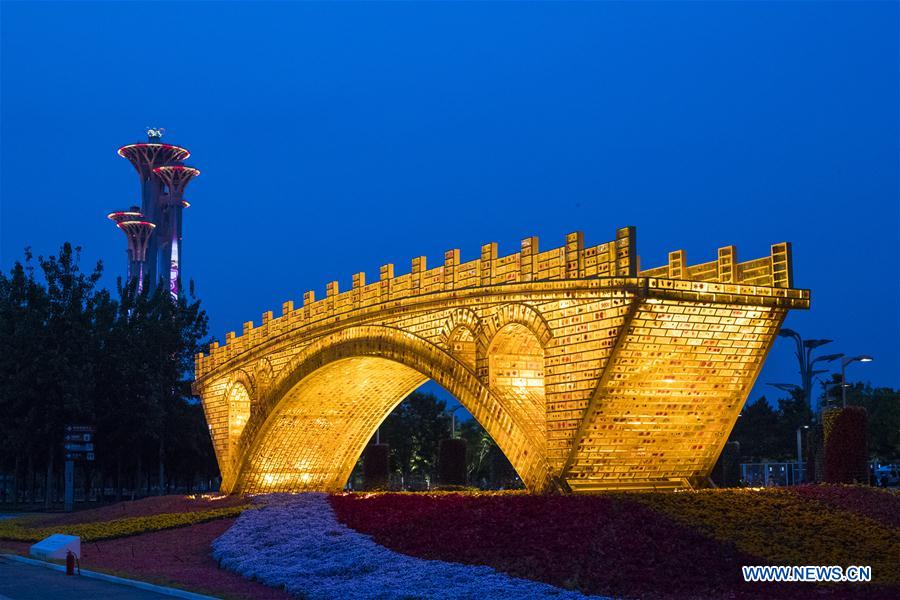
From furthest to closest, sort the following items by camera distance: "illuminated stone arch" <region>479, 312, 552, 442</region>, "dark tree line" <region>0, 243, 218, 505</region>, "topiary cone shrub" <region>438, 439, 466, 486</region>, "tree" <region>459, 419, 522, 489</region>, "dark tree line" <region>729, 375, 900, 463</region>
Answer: "tree" <region>459, 419, 522, 489</region> < "dark tree line" <region>729, 375, 900, 463</region> < "dark tree line" <region>0, 243, 218, 505</region> < "topiary cone shrub" <region>438, 439, 466, 486</region> < "illuminated stone arch" <region>479, 312, 552, 442</region>

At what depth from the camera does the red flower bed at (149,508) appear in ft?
99.2

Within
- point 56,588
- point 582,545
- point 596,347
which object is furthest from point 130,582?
point 596,347

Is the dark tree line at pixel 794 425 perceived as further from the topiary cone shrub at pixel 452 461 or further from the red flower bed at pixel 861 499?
the red flower bed at pixel 861 499

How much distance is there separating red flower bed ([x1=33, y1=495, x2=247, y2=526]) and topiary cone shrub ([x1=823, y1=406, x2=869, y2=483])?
16.7 m

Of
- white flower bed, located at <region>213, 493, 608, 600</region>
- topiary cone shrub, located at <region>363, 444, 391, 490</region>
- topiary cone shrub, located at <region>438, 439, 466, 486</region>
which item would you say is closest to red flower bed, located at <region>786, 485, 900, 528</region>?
white flower bed, located at <region>213, 493, 608, 600</region>

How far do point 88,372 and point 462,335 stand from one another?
28894 mm

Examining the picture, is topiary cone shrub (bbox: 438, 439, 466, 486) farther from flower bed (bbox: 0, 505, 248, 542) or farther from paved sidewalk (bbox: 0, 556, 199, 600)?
A: paved sidewalk (bbox: 0, 556, 199, 600)

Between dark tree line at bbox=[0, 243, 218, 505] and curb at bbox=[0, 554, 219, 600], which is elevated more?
dark tree line at bbox=[0, 243, 218, 505]

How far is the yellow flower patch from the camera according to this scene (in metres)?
14.0

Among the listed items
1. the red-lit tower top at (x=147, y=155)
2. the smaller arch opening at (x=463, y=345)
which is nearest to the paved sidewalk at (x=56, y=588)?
the smaller arch opening at (x=463, y=345)

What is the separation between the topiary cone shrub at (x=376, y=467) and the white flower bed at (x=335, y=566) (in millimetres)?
15149

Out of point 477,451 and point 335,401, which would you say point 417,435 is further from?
point 335,401

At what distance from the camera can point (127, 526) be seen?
26328 mm

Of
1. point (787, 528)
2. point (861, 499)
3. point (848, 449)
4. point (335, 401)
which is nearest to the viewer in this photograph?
point (787, 528)
